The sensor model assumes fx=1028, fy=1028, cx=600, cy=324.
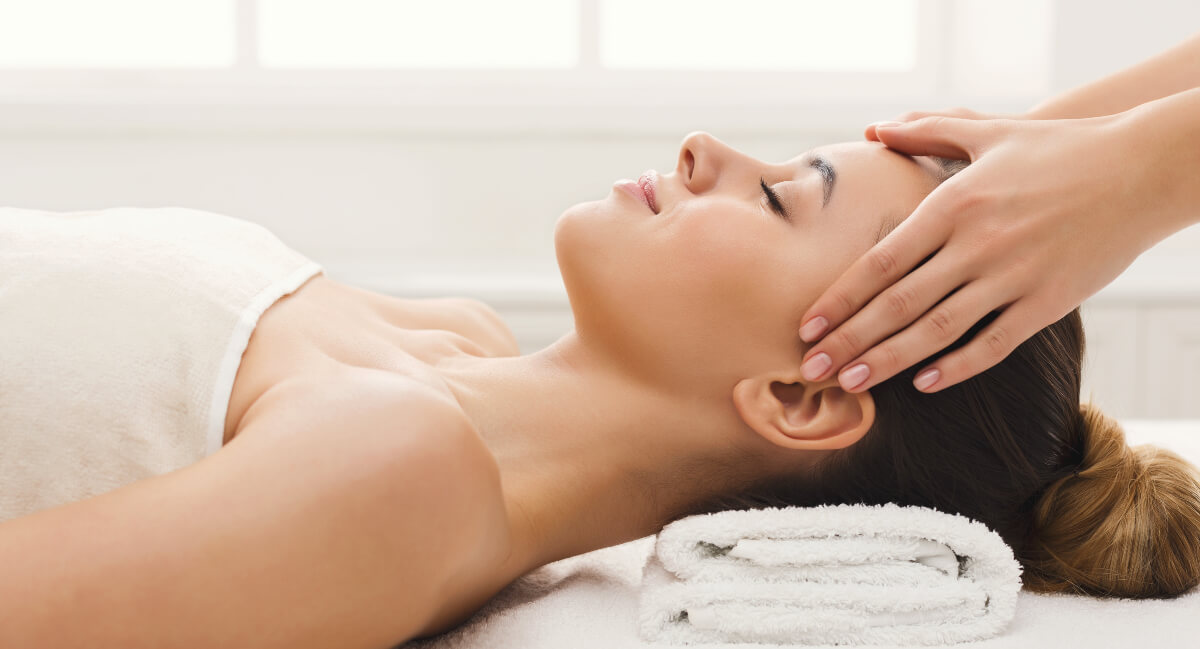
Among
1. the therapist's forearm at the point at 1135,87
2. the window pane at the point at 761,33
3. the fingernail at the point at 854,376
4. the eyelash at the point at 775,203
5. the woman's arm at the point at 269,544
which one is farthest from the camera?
the window pane at the point at 761,33

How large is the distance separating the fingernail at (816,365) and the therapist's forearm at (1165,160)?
1.07 feet

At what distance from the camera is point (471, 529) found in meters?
0.90

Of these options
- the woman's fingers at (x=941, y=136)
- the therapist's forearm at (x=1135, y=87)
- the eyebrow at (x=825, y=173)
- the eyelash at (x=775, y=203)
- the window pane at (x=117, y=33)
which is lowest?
the eyelash at (x=775, y=203)

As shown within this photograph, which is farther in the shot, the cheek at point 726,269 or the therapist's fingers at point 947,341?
the cheek at point 726,269

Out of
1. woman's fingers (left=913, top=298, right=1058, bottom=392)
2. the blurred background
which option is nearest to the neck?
woman's fingers (left=913, top=298, right=1058, bottom=392)

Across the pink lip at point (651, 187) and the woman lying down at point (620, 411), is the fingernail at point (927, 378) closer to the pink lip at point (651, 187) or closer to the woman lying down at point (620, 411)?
the woman lying down at point (620, 411)

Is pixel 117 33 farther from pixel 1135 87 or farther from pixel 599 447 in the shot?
pixel 1135 87

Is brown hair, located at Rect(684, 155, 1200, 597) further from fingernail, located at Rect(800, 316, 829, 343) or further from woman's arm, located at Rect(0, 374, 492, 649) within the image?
woman's arm, located at Rect(0, 374, 492, 649)

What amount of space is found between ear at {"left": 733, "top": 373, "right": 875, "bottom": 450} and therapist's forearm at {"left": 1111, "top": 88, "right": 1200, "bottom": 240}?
12.7 inches

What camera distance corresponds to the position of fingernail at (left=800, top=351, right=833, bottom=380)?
1.01m

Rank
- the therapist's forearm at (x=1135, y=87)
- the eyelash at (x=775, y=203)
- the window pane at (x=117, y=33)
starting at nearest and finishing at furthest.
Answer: the eyelash at (x=775, y=203) → the therapist's forearm at (x=1135, y=87) → the window pane at (x=117, y=33)

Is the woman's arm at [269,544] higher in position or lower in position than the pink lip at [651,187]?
lower

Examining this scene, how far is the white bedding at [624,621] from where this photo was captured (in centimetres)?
93

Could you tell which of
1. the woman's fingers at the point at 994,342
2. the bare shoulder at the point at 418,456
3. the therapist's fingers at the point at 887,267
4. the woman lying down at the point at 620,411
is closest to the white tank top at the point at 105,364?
the woman lying down at the point at 620,411
